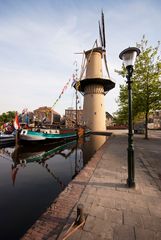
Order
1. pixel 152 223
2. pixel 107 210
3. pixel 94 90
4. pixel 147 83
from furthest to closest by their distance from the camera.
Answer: pixel 94 90
pixel 147 83
pixel 107 210
pixel 152 223

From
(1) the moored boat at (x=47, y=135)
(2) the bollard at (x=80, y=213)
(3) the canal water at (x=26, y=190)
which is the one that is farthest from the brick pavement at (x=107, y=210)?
(1) the moored boat at (x=47, y=135)

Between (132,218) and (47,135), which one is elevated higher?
(47,135)

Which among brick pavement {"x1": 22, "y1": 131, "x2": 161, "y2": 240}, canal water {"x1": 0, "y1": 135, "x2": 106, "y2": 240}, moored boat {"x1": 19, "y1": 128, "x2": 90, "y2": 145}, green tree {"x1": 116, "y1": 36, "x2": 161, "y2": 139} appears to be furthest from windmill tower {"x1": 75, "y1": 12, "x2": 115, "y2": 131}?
brick pavement {"x1": 22, "y1": 131, "x2": 161, "y2": 240}

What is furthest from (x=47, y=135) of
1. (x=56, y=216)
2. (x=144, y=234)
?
(x=144, y=234)

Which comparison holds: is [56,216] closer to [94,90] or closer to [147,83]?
[147,83]

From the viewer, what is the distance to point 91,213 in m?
3.65

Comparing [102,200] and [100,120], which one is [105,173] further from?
[100,120]

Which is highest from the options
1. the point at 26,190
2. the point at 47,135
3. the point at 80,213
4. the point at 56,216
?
the point at 47,135

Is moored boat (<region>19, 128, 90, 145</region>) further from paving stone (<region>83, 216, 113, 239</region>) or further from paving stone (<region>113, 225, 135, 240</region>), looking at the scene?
paving stone (<region>113, 225, 135, 240</region>)

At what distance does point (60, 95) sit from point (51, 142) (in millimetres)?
6645

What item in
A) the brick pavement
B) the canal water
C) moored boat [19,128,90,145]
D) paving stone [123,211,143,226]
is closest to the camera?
the brick pavement

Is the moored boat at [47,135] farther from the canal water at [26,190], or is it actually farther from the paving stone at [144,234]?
the paving stone at [144,234]

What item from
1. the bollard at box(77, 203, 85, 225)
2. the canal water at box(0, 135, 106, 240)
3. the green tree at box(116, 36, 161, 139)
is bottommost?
the canal water at box(0, 135, 106, 240)

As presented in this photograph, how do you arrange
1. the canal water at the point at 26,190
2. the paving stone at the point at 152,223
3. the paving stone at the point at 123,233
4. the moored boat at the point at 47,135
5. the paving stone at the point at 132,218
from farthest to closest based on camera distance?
1. the moored boat at the point at 47,135
2. the canal water at the point at 26,190
3. the paving stone at the point at 132,218
4. the paving stone at the point at 152,223
5. the paving stone at the point at 123,233
